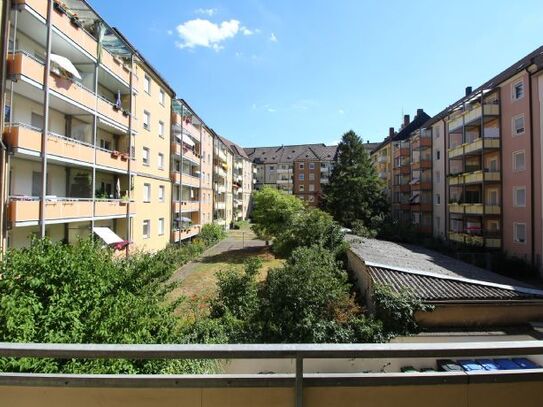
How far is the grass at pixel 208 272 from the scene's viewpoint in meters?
17.9

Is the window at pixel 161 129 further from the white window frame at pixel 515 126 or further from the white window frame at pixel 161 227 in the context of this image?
the white window frame at pixel 515 126

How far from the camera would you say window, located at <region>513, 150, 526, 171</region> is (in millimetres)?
25891

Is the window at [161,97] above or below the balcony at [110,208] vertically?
above

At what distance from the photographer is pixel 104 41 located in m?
20.1

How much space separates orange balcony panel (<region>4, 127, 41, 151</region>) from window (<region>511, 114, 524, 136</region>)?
30.0 metres

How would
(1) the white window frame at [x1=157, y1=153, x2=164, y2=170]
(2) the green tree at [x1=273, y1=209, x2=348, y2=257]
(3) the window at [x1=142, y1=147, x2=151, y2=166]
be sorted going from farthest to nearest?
(1) the white window frame at [x1=157, y1=153, x2=164, y2=170]
(3) the window at [x1=142, y1=147, x2=151, y2=166]
(2) the green tree at [x1=273, y1=209, x2=348, y2=257]

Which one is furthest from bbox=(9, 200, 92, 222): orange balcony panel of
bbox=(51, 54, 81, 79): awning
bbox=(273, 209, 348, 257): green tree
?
bbox=(273, 209, 348, 257): green tree

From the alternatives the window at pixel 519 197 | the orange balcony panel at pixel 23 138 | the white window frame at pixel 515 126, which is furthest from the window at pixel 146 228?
the white window frame at pixel 515 126

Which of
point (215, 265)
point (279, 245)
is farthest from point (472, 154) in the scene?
point (215, 265)

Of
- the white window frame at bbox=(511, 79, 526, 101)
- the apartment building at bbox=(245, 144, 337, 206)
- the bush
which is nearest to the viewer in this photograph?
the white window frame at bbox=(511, 79, 526, 101)

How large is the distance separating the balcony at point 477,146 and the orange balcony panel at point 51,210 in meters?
29.0

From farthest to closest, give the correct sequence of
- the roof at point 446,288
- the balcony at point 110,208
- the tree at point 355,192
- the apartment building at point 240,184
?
the apartment building at point 240,184 < the tree at point 355,192 < the balcony at point 110,208 < the roof at point 446,288

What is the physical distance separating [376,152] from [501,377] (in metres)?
65.8

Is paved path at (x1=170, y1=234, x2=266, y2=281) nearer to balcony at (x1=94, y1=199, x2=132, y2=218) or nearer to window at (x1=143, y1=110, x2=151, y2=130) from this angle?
balcony at (x1=94, y1=199, x2=132, y2=218)
